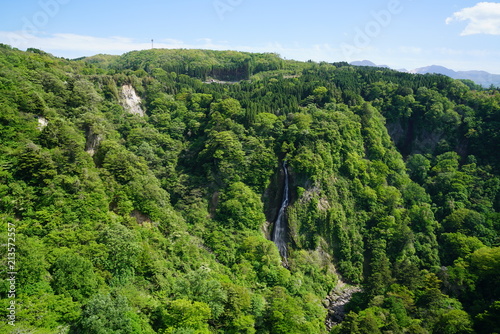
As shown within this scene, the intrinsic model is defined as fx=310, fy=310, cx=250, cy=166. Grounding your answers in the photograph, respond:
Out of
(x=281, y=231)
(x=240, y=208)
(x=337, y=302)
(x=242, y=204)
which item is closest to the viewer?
(x=337, y=302)

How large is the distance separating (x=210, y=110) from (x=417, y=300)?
5358cm

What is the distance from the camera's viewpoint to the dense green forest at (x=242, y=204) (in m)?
30.6

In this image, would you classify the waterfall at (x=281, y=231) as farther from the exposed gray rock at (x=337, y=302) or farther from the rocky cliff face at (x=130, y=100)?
the rocky cliff face at (x=130, y=100)

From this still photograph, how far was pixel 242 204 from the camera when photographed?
181ft

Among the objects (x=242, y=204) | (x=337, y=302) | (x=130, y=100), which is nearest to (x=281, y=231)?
(x=242, y=204)

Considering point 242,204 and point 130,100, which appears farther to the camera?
point 130,100

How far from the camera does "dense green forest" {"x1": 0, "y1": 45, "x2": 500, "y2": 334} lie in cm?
3059

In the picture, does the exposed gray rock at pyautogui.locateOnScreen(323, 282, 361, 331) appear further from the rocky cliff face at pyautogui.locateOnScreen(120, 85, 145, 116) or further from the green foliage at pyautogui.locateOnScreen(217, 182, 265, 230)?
the rocky cliff face at pyautogui.locateOnScreen(120, 85, 145, 116)

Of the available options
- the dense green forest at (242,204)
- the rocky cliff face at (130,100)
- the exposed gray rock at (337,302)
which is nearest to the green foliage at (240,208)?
the dense green forest at (242,204)

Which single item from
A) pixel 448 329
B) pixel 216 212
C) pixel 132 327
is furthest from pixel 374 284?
pixel 132 327

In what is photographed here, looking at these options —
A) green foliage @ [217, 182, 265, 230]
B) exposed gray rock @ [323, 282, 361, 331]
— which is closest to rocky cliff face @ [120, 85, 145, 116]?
green foliage @ [217, 182, 265, 230]

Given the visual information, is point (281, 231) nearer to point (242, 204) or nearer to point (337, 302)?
point (242, 204)

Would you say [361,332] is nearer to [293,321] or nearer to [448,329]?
[293,321]

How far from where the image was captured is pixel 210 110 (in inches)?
2825
